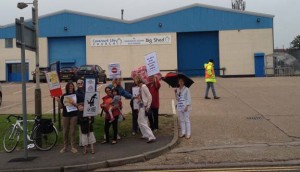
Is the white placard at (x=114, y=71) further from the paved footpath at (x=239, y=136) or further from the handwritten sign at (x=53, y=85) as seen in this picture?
the paved footpath at (x=239, y=136)

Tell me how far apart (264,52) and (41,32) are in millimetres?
22459

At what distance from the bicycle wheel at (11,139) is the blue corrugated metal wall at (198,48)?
33.9m

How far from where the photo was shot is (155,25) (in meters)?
43.9

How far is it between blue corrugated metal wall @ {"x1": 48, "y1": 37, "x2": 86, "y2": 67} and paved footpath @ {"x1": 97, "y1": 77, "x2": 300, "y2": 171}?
26.7 meters

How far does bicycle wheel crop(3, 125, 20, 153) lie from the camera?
11057 mm

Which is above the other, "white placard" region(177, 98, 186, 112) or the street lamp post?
the street lamp post

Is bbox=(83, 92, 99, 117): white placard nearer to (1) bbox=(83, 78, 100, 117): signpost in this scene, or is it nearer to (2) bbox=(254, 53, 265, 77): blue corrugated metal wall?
(1) bbox=(83, 78, 100, 117): signpost

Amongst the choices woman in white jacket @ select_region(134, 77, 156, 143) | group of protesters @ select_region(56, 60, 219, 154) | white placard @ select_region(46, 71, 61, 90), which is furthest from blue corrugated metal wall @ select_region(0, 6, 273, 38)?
woman in white jacket @ select_region(134, 77, 156, 143)

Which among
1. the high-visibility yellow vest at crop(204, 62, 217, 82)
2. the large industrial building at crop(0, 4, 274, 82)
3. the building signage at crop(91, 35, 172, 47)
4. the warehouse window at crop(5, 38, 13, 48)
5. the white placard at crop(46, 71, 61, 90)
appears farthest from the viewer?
the warehouse window at crop(5, 38, 13, 48)

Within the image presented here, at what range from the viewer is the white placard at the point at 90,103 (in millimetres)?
10336

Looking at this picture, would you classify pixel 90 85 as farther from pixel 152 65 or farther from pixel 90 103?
pixel 152 65

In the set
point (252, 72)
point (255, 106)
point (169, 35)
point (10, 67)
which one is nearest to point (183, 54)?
point (169, 35)

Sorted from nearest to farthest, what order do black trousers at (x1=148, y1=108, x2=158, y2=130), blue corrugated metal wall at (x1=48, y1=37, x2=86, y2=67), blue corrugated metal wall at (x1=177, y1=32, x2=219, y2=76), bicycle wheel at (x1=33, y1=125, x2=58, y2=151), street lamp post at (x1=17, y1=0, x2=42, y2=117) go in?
bicycle wheel at (x1=33, y1=125, x2=58, y2=151) → street lamp post at (x1=17, y1=0, x2=42, y2=117) → black trousers at (x1=148, y1=108, x2=158, y2=130) → blue corrugated metal wall at (x1=177, y1=32, x2=219, y2=76) → blue corrugated metal wall at (x1=48, y1=37, x2=86, y2=67)

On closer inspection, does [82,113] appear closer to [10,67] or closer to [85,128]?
[85,128]
